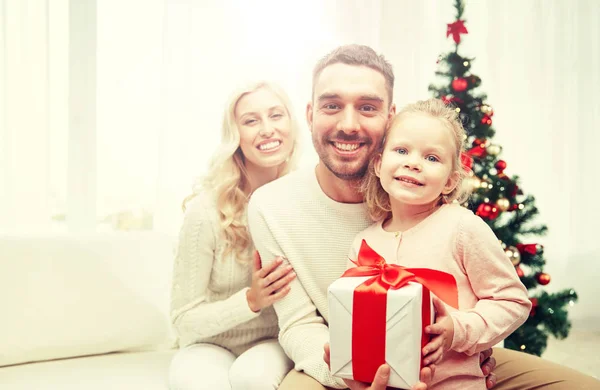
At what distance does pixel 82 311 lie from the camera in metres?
2.10

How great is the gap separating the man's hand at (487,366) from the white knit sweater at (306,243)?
43cm

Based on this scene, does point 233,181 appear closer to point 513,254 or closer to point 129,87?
point 513,254

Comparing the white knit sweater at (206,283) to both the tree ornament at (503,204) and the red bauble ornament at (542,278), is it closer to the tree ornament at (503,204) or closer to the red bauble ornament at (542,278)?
the tree ornament at (503,204)

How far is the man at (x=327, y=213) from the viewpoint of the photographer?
5.11 feet

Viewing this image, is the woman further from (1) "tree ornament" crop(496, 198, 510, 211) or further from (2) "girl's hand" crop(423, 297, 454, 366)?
(1) "tree ornament" crop(496, 198, 510, 211)

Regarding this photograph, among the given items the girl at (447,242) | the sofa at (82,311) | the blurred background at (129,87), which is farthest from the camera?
the blurred background at (129,87)

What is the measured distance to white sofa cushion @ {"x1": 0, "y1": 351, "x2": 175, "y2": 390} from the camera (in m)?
1.85

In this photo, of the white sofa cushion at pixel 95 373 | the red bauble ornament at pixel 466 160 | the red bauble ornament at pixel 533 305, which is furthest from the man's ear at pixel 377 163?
the red bauble ornament at pixel 533 305

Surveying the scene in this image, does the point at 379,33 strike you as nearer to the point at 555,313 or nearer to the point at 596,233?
the point at 555,313

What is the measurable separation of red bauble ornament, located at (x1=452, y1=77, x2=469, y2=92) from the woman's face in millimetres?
972

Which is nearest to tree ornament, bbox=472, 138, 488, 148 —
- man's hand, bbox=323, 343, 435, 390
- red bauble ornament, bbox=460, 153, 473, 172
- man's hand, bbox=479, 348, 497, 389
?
red bauble ornament, bbox=460, 153, 473, 172

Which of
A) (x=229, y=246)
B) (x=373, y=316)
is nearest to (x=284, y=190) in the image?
(x=229, y=246)

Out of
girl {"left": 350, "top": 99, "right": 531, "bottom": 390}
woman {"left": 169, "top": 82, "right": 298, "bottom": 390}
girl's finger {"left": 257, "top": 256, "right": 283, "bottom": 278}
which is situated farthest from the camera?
woman {"left": 169, "top": 82, "right": 298, "bottom": 390}

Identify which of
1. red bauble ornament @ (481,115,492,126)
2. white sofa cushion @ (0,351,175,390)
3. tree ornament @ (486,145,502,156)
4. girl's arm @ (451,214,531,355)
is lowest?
white sofa cushion @ (0,351,175,390)
